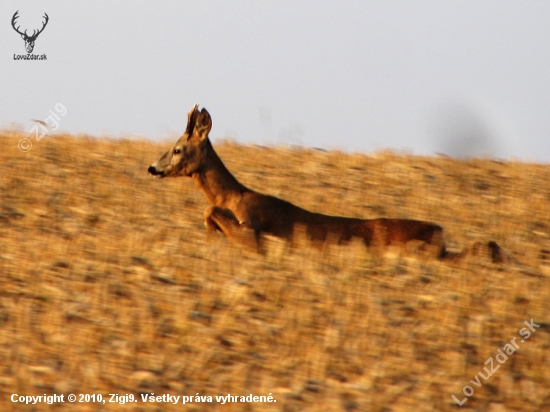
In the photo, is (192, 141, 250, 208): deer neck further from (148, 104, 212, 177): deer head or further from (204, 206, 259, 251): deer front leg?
(204, 206, 259, 251): deer front leg

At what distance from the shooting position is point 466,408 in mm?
6574

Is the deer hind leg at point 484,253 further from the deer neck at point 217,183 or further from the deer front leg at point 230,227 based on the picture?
the deer neck at point 217,183

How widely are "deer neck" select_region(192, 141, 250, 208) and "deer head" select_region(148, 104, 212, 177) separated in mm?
71

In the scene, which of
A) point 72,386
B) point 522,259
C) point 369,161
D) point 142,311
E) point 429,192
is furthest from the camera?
point 369,161

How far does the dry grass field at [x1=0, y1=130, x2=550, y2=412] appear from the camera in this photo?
21.9ft

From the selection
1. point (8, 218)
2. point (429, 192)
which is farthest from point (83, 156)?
point (429, 192)

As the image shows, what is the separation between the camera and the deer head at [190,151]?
34.6ft

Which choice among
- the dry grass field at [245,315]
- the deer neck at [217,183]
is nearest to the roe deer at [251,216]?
the deer neck at [217,183]

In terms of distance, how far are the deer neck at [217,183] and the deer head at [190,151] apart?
0.23 ft

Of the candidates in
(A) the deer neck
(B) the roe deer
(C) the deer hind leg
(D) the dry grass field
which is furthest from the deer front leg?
(C) the deer hind leg

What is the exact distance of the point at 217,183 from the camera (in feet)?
34.1

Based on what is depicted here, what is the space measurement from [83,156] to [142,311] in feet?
21.6

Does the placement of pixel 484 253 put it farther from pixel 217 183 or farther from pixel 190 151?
pixel 190 151

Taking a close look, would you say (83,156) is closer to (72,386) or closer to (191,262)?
(191,262)
